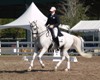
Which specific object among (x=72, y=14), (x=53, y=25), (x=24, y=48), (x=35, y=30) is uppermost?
(x=72, y=14)

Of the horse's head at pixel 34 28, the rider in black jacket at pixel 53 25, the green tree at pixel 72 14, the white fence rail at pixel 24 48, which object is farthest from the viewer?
the green tree at pixel 72 14

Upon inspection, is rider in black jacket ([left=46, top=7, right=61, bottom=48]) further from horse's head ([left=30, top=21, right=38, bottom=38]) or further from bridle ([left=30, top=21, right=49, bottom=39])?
horse's head ([left=30, top=21, right=38, bottom=38])

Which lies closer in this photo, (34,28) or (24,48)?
(34,28)

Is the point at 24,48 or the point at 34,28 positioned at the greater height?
the point at 34,28

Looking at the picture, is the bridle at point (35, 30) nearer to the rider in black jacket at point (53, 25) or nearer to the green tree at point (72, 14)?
the rider in black jacket at point (53, 25)

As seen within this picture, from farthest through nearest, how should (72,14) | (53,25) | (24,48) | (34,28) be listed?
(72,14)
(24,48)
(53,25)
(34,28)

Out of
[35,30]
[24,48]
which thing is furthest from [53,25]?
[24,48]

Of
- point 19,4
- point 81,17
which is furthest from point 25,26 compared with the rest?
point 19,4

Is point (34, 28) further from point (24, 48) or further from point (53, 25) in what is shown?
point (24, 48)

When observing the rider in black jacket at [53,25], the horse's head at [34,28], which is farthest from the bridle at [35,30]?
the rider in black jacket at [53,25]

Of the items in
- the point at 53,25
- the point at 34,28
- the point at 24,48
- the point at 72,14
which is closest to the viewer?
the point at 34,28

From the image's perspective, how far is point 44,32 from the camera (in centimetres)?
1550

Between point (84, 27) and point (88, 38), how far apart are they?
3.24m

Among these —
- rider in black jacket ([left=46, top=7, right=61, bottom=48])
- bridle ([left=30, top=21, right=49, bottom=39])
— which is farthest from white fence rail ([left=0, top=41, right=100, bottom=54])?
bridle ([left=30, top=21, right=49, bottom=39])
